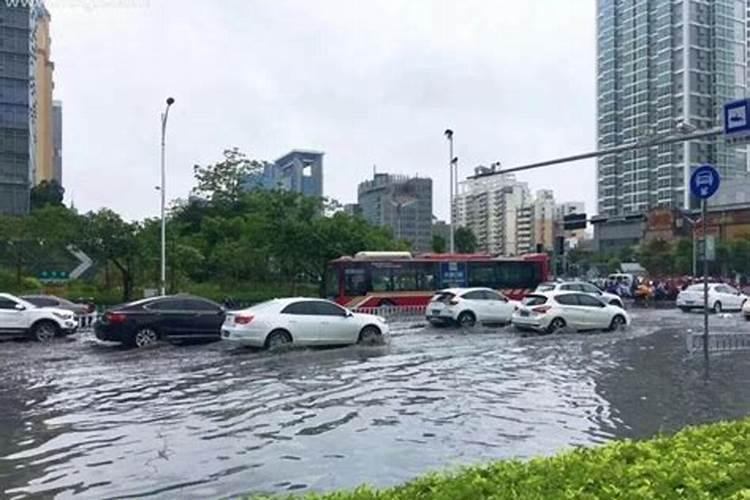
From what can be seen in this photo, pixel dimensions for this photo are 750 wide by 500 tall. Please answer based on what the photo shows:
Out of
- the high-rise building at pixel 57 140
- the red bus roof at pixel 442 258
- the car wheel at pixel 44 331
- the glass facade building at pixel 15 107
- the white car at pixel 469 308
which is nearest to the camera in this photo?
the car wheel at pixel 44 331

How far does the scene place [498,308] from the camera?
28609 millimetres

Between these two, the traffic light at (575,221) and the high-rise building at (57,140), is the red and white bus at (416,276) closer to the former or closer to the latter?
the traffic light at (575,221)

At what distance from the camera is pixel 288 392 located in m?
12.9

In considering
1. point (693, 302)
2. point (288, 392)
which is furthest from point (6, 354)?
point (693, 302)

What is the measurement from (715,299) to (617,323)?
1458cm

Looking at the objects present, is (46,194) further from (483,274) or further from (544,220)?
(483,274)

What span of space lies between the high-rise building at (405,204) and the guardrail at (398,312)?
38.2 meters

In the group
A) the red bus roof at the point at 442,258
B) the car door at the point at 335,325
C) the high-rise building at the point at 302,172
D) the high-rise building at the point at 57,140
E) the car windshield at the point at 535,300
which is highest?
the high-rise building at the point at 57,140

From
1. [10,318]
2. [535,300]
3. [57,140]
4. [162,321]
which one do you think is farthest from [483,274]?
[57,140]

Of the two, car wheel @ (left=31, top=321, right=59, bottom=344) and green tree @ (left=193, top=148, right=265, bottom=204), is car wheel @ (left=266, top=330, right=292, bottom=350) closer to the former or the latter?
car wheel @ (left=31, top=321, right=59, bottom=344)

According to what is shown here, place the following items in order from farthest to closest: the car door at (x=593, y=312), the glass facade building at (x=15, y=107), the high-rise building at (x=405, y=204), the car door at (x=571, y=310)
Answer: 1. the glass facade building at (x=15, y=107)
2. the high-rise building at (x=405, y=204)
3. the car door at (x=593, y=312)
4. the car door at (x=571, y=310)

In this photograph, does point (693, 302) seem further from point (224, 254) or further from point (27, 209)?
point (27, 209)

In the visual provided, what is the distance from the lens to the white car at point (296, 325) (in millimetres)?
19391

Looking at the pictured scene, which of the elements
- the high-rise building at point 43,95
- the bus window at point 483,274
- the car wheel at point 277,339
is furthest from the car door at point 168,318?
the high-rise building at point 43,95
